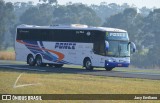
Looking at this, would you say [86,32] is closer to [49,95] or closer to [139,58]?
[49,95]

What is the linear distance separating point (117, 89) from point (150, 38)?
72.8 metres

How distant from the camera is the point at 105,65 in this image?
117 feet

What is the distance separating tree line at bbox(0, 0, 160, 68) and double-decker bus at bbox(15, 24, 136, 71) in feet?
121

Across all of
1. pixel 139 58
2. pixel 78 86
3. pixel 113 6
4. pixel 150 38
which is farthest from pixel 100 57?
pixel 113 6

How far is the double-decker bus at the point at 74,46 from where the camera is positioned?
3592cm

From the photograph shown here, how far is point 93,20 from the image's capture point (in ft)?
381

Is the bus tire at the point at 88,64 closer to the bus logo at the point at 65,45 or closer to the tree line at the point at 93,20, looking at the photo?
the bus logo at the point at 65,45

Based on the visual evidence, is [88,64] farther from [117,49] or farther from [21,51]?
[21,51]

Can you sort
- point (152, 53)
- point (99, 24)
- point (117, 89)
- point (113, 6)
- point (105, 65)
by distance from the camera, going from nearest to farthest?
1. point (117, 89)
2. point (105, 65)
3. point (152, 53)
4. point (99, 24)
5. point (113, 6)

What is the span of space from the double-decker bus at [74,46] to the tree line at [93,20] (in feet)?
121

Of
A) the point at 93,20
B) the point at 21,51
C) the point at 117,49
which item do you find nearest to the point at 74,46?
the point at 117,49

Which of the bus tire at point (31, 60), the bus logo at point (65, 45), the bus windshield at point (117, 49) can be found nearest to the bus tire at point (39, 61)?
the bus tire at point (31, 60)

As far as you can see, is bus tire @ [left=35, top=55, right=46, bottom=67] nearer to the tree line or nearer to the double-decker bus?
the double-decker bus

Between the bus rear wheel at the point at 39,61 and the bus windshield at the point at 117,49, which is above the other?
the bus windshield at the point at 117,49
